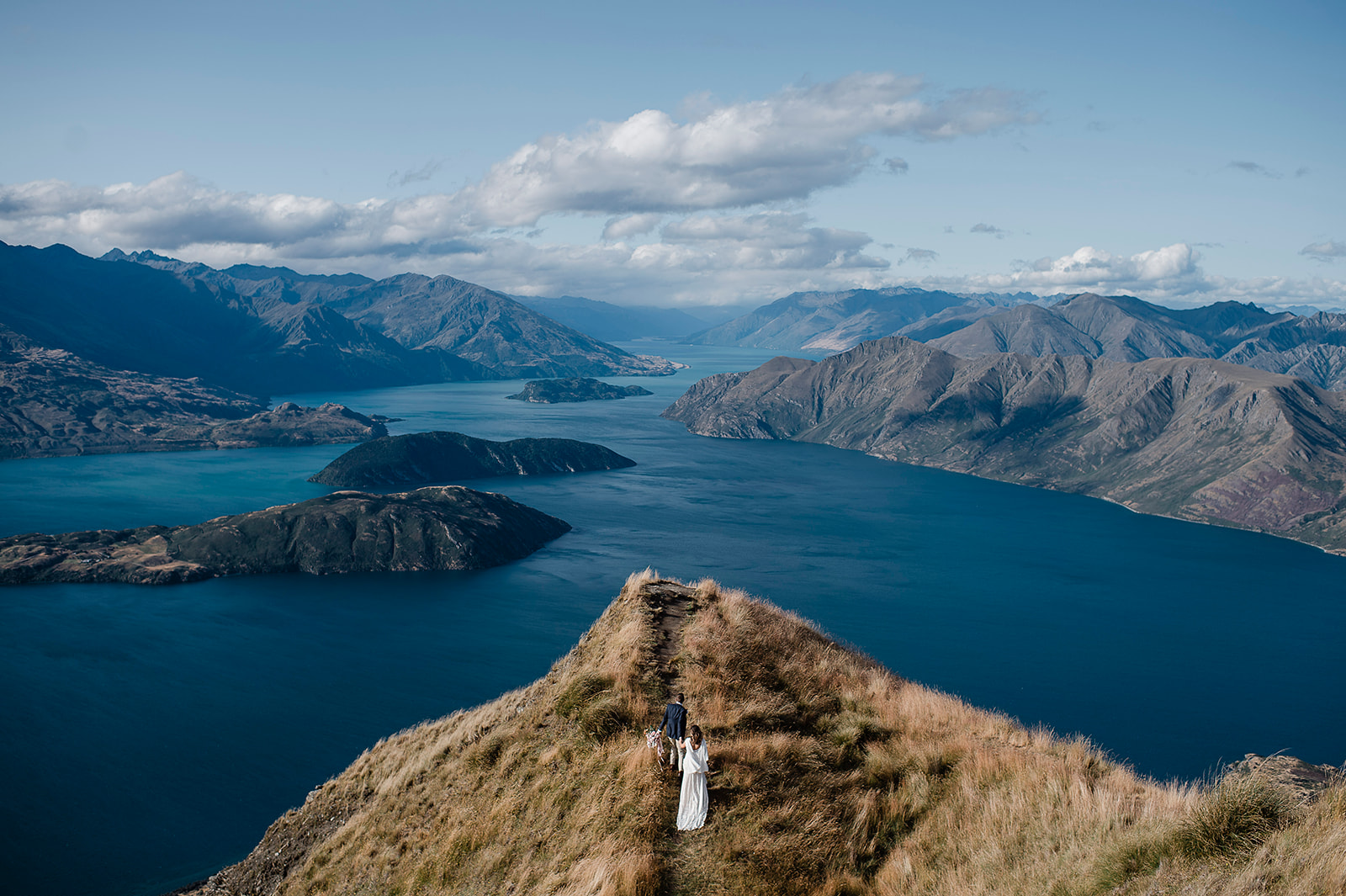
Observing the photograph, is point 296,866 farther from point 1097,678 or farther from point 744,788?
point 1097,678

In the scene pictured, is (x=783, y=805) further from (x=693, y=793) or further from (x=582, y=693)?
(x=582, y=693)

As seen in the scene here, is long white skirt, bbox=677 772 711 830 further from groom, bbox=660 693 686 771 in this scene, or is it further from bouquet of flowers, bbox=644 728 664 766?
bouquet of flowers, bbox=644 728 664 766

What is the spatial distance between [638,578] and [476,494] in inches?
6340

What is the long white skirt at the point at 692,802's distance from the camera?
1666 centimetres


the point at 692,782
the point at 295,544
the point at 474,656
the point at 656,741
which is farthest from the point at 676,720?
the point at 295,544

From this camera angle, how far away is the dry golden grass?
1258 centimetres

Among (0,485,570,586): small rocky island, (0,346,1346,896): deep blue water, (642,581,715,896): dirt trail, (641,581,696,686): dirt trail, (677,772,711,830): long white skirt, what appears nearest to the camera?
(642,581,715,896): dirt trail

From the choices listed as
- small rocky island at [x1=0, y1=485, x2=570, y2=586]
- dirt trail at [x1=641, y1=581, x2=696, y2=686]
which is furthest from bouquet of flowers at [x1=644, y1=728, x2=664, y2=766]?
small rocky island at [x1=0, y1=485, x2=570, y2=586]

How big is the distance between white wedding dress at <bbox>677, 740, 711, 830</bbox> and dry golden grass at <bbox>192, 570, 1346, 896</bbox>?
0.33 metres

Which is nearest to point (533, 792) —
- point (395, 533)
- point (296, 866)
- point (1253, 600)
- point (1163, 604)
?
point (296, 866)

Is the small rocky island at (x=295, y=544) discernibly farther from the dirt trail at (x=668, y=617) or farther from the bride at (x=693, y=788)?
the bride at (x=693, y=788)

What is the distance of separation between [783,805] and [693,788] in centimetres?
210

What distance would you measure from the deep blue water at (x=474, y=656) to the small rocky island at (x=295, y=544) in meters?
4.99

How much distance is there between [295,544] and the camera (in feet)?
520
